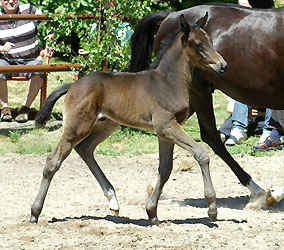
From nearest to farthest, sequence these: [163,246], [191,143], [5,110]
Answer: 1. [163,246]
2. [191,143]
3. [5,110]

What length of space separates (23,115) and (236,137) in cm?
297

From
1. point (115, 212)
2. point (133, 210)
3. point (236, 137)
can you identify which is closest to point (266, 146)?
point (236, 137)

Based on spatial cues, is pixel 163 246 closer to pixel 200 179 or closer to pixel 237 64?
pixel 237 64

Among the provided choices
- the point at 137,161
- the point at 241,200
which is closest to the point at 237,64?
the point at 241,200

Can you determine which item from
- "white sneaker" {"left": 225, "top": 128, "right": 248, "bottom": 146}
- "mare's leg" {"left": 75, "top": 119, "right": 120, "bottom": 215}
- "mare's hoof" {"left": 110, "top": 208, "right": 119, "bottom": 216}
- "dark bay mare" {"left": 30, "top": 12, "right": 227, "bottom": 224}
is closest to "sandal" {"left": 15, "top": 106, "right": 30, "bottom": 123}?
"white sneaker" {"left": 225, "top": 128, "right": 248, "bottom": 146}

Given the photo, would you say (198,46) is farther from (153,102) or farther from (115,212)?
(115,212)

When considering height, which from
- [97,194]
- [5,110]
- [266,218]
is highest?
[266,218]

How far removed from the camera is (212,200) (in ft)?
18.6

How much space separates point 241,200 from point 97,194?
1.37 metres

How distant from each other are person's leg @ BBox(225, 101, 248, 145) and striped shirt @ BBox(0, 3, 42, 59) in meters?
3.01

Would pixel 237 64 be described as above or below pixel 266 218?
above

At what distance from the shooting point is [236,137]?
9.91m

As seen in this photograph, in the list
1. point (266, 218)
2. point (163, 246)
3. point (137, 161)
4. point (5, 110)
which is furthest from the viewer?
point (5, 110)

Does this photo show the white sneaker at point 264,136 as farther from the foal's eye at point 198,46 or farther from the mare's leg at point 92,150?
the foal's eye at point 198,46
